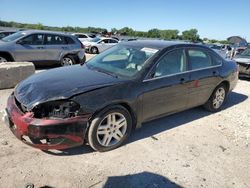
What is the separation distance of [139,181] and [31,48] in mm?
7702

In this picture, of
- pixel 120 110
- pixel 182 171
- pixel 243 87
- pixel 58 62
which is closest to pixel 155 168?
pixel 182 171

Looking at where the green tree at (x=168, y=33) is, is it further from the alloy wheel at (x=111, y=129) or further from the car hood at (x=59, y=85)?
the alloy wheel at (x=111, y=129)

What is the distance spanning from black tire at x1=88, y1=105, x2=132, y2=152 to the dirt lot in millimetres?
104

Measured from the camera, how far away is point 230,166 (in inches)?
148

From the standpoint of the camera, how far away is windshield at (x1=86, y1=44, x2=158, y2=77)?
4.30 meters

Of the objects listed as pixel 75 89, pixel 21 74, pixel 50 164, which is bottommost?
pixel 50 164

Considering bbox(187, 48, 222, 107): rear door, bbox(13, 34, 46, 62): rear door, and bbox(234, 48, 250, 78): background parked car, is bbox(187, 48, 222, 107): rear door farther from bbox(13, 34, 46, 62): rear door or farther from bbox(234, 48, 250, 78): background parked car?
bbox(13, 34, 46, 62): rear door

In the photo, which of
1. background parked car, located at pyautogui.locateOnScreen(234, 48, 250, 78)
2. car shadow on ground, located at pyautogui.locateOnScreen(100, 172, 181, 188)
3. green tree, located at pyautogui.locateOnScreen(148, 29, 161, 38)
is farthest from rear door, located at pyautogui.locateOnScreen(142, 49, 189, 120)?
green tree, located at pyautogui.locateOnScreen(148, 29, 161, 38)

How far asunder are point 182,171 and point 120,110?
1.21m

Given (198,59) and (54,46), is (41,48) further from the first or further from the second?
(198,59)

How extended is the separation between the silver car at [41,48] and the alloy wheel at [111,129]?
6.67 metres

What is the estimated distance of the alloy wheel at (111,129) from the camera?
12.2ft

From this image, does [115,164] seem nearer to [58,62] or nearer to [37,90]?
[37,90]

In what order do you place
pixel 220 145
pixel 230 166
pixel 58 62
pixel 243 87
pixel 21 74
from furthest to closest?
pixel 58 62 → pixel 243 87 → pixel 21 74 → pixel 220 145 → pixel 230 166
